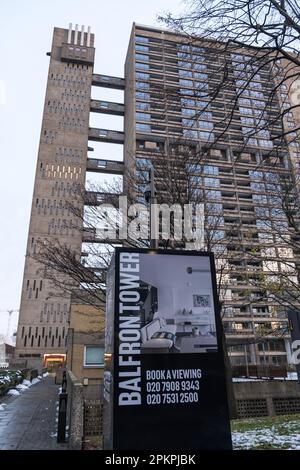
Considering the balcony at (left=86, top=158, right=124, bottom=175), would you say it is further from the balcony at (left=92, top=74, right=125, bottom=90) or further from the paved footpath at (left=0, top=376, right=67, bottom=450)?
the paved footpath at (left=0, top=376, right=67, bottom=450)

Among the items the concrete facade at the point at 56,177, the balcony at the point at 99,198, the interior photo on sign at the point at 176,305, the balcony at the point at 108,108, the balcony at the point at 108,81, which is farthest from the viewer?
the balcony at the point at 108,81

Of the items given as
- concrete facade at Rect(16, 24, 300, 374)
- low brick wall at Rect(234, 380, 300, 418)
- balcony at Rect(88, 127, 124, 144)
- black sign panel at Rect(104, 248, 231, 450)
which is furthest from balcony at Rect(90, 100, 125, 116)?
black sign panel at Rect(104, 248, 231, 450)

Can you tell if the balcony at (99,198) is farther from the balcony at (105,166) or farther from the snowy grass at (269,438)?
the balcony at (105,166)

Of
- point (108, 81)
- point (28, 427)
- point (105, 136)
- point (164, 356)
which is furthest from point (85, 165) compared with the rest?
point (164, 356)

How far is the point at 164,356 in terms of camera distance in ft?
16.1

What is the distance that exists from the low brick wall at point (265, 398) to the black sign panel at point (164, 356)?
46.1ft

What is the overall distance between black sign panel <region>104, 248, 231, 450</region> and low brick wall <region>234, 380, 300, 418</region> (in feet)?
46.1

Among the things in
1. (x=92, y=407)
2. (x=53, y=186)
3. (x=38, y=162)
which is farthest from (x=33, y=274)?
(x=92, y=407)

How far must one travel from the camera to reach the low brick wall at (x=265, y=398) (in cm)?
1753

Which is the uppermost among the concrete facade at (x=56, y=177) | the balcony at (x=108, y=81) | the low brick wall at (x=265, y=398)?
the balcony at (x=108, y=81)

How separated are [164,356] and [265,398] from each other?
15676 mm

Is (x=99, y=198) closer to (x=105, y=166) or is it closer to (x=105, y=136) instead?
(x=105, y=166)

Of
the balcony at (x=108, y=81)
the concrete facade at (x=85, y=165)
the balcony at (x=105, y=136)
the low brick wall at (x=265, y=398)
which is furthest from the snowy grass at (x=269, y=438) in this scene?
the balcony at (x=108, y=81)
